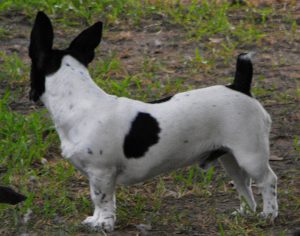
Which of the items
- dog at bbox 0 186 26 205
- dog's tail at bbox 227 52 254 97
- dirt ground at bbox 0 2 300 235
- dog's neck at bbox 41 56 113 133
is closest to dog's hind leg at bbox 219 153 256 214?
dirt ground at bbox 0 2 300 235

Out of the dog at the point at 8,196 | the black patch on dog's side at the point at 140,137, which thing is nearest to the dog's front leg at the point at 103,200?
the black patch on dog's side at the point at 140,137

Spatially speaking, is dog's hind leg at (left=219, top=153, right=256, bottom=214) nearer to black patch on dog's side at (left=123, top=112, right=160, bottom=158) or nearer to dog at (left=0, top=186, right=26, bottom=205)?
black patch on dog's side at (left=123, top=112, right=160, bottom=158)

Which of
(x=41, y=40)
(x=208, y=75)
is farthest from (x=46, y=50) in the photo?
(x=208, y=75)

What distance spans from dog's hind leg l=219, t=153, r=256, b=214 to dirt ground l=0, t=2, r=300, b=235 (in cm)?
19

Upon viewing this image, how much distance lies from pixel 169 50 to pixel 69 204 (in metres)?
3.51

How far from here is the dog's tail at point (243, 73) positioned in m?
5.62

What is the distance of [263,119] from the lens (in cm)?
564

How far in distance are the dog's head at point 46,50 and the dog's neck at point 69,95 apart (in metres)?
0.04

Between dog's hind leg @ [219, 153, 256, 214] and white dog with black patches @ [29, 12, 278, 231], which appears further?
dog's hind leg @ [219, 153, 256, 214]

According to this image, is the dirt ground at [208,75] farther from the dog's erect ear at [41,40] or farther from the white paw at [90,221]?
the dog's erect ear at [41,40]

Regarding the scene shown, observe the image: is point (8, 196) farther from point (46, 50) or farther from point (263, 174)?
point (263, 174)

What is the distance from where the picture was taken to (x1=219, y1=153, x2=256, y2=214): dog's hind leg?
5816 mm

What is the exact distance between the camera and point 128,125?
5453mm

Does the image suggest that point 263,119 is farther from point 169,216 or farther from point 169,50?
point 169,50
